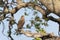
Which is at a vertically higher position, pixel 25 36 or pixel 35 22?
pixel 35 22

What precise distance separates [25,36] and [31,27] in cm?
9

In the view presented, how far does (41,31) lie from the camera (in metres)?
1.64

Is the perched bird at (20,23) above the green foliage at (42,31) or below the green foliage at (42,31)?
above

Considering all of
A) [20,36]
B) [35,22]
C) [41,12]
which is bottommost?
[20,36]

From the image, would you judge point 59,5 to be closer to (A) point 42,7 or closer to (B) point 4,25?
(A) point 42,7

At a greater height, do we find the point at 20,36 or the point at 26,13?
the point at 26,13

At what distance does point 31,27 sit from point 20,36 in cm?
12

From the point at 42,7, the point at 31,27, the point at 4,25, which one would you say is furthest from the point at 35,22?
the point at 4,25

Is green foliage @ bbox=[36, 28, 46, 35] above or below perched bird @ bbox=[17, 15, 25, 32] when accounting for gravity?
below

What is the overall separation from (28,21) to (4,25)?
212 millimetres

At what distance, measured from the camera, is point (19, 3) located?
173cm

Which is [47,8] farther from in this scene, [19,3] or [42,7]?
[19,3]

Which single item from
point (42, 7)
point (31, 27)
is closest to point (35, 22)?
point (31, 27)

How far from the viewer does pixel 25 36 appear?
1645 mm
